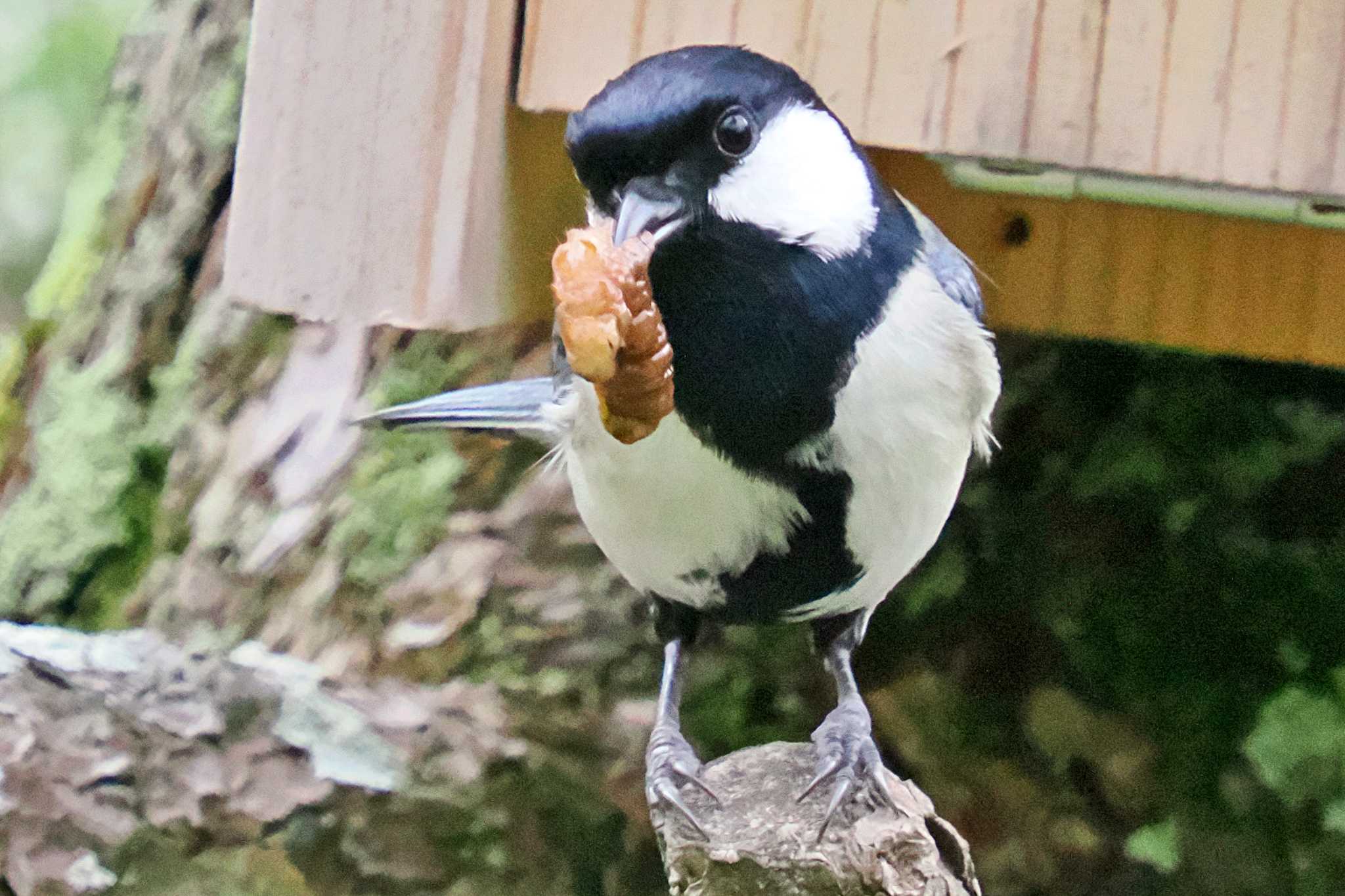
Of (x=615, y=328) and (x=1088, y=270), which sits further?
(x=1088, y=270)

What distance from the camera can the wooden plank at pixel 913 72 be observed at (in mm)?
926

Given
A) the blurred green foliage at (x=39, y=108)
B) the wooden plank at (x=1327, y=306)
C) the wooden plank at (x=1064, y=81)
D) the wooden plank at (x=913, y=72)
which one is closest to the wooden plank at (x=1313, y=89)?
the wooden plank at (x=1064, y=81)

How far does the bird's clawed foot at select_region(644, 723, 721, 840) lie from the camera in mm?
1008

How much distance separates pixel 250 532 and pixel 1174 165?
1173 millimetres

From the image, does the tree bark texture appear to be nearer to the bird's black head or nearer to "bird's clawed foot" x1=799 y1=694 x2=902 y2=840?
"bird's clawed foot" x1=799 y1=694 x2=902 y2=840

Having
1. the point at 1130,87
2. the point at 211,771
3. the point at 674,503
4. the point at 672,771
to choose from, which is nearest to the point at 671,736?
the point at 672,771

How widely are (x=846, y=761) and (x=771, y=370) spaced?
1.22 feet

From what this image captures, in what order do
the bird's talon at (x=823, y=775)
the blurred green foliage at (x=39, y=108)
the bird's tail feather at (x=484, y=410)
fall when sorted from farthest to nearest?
1. the blurred green foliage at (x=39, y=108)
2. the bird's tail feather at (x=484, y=410)
3. the bird's talon at (x=823, y=775)

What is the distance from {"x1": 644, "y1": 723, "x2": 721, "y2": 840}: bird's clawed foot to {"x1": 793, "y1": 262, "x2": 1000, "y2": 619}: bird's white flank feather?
0.20m

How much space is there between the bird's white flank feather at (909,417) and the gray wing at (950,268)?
2 centimetres

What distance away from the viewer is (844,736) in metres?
1.11

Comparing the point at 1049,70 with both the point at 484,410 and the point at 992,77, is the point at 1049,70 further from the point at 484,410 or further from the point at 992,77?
the point at 484,410

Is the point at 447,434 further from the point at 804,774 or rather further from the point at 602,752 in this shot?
the point at 804,774

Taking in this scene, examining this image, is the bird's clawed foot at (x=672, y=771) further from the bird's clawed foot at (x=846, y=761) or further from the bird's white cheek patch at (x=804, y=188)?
the bird's white cheek patch at (x=804, y=188)
